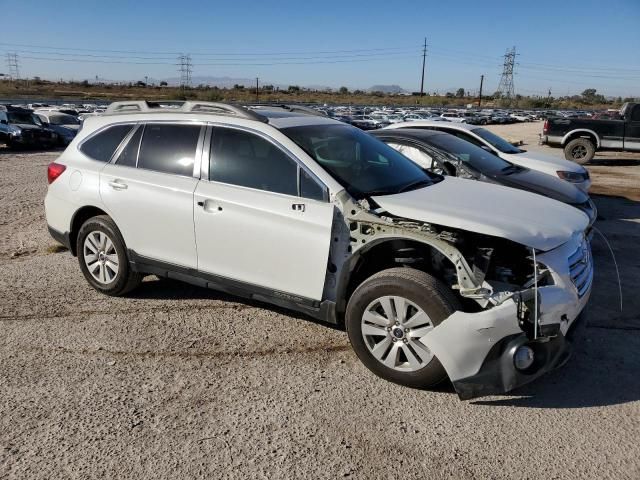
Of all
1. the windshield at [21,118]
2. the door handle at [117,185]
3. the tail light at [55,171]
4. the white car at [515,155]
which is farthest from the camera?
the windshield at [21,118]

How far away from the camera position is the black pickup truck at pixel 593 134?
54.8 feet

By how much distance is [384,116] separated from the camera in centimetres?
4806

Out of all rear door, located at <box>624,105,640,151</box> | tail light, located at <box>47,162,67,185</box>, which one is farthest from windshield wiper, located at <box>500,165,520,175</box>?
rear door, located at <box>624,105,640,151</box>

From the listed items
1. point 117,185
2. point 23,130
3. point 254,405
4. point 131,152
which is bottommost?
→ point 254,405

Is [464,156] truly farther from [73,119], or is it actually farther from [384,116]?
[384,116]

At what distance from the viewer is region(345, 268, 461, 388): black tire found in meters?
3.38

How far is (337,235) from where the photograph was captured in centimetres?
376

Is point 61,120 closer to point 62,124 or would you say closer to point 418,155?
point 62,124

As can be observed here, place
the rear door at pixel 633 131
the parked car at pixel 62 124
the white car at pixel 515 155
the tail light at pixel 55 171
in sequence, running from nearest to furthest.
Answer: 1. the tail light at pixel 55 171
2. the white car at pixel 515 155
3. the rear door at pixel 633 131
4. the parked car at pixel 62 124

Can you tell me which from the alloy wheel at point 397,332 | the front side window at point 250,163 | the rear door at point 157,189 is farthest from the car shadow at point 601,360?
the rear door at point 157,189

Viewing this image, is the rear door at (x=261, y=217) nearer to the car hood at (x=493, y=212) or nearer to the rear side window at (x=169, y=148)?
the rear side window at (x=169, y=148)

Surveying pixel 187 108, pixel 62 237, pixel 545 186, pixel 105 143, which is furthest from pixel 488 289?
pixel 545 186

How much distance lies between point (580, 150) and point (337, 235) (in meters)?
16.0

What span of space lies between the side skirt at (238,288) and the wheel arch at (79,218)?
0.63m
